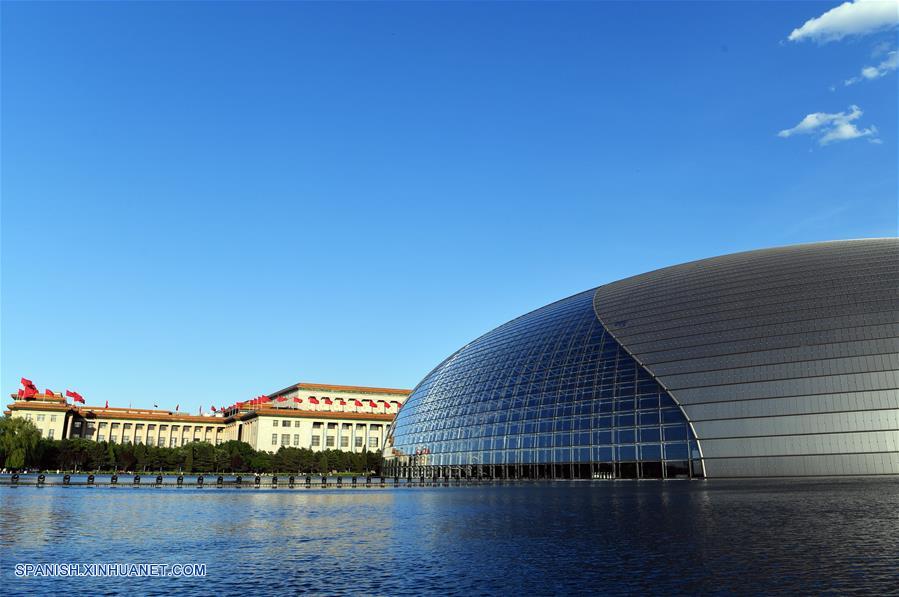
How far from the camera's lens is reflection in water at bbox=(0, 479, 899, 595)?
Answer: 583 inches

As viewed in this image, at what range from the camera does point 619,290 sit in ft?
234

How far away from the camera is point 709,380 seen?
53094 mm

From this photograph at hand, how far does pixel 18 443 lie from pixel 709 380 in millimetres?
94580

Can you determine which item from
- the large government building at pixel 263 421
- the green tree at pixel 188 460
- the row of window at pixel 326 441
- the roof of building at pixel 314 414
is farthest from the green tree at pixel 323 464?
the roof of building at pixel 314 414

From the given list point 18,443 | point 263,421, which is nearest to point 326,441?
point 263,421

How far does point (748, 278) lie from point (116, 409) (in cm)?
16322

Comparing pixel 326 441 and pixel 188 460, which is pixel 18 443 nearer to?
pixel 188 460

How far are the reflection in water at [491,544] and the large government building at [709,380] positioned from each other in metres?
12.3

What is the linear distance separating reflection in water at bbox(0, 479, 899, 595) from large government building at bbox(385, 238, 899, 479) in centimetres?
1233

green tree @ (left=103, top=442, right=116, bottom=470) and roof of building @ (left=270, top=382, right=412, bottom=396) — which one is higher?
roof of building @ (left=270, top=382, right=412, bottom=396)

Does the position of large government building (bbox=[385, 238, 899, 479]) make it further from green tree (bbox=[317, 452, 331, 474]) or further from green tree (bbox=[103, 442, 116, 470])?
green tree (bbox=[103, 442, 116, 470])

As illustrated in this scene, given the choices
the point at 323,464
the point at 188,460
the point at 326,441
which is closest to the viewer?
the point at 323,464

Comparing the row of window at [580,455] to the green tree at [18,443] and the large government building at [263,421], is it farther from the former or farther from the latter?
the large government building at [263,421]

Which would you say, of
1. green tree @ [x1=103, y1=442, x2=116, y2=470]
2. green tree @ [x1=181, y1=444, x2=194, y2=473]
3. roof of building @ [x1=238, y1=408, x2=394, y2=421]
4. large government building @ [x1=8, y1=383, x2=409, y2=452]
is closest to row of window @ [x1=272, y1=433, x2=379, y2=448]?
large government building @ [x1=8, y1=383, x2=409, y2=452]
